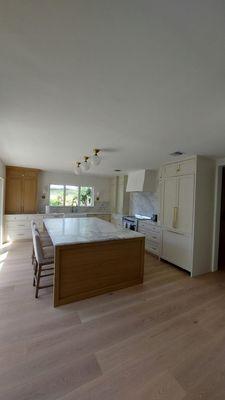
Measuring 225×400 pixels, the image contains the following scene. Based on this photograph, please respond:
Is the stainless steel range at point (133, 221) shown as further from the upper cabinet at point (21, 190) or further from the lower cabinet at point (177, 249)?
the upper cabinet at point (21, 190)

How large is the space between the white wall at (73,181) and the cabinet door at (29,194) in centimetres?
43

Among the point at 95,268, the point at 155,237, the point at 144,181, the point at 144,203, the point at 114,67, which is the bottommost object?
the point at 95,268

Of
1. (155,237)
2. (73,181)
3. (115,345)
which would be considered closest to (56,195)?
(73,181)

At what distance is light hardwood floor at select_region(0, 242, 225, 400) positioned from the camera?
135 cm

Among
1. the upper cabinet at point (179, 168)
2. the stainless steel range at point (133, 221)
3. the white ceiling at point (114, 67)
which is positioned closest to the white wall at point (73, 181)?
the stainless steel range at point (133, 221)

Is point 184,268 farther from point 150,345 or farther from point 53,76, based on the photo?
point 53,76

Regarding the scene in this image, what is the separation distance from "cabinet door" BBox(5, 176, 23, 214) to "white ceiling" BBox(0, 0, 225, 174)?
3.56m

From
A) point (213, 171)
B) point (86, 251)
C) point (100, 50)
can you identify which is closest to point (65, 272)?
point (86, 251)

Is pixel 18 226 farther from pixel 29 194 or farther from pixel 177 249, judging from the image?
pixel 177 249

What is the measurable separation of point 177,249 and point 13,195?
490 centimetres

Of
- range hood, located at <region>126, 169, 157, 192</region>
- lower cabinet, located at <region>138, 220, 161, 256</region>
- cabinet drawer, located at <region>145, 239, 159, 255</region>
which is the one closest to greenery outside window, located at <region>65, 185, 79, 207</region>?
range hood, located at <region>126, 169, 157, 192</region>

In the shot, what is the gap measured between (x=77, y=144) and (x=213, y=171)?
8.99 ft

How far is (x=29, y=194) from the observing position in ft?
18.6

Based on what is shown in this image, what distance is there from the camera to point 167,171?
4109 mm
